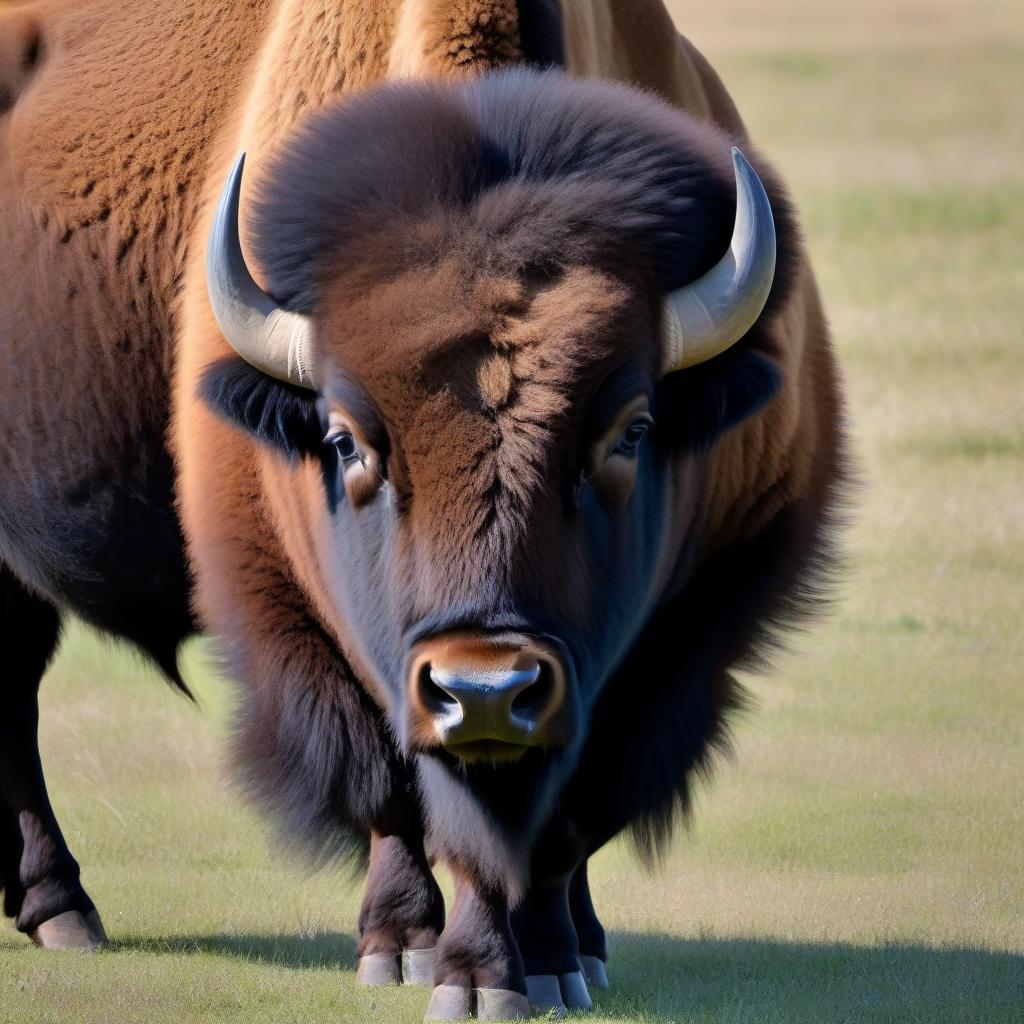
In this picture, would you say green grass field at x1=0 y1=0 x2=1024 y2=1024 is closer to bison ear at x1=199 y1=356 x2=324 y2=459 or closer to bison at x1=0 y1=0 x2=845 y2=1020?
bison at x1=0 y1=0 x2=845 y2=1020

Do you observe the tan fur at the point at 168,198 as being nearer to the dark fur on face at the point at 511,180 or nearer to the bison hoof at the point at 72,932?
the dark fur on face at the point at 511,180

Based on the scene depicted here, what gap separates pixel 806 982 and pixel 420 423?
84.3 inches

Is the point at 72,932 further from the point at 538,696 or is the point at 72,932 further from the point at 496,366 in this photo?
the point at 496,366

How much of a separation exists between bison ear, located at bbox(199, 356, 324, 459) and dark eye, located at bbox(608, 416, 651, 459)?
30.7 inches

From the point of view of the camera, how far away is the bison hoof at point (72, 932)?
623 centimetres

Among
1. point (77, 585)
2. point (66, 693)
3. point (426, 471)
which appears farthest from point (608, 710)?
point (66, 693)

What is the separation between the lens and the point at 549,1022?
4949 mm

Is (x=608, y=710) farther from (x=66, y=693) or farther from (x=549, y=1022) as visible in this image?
(x=66, y=693)

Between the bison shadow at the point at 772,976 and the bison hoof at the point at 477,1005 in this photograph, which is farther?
the bison shadow at the point at 772,976

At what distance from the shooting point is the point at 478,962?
16.4 feet

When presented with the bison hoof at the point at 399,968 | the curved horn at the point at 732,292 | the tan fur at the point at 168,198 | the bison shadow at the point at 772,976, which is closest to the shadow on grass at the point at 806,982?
the bison shadow at the point at 772,976

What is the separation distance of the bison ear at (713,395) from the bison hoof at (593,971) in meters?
1.59

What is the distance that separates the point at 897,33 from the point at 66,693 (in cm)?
3170

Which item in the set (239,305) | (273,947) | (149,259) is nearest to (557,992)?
(273,947)
